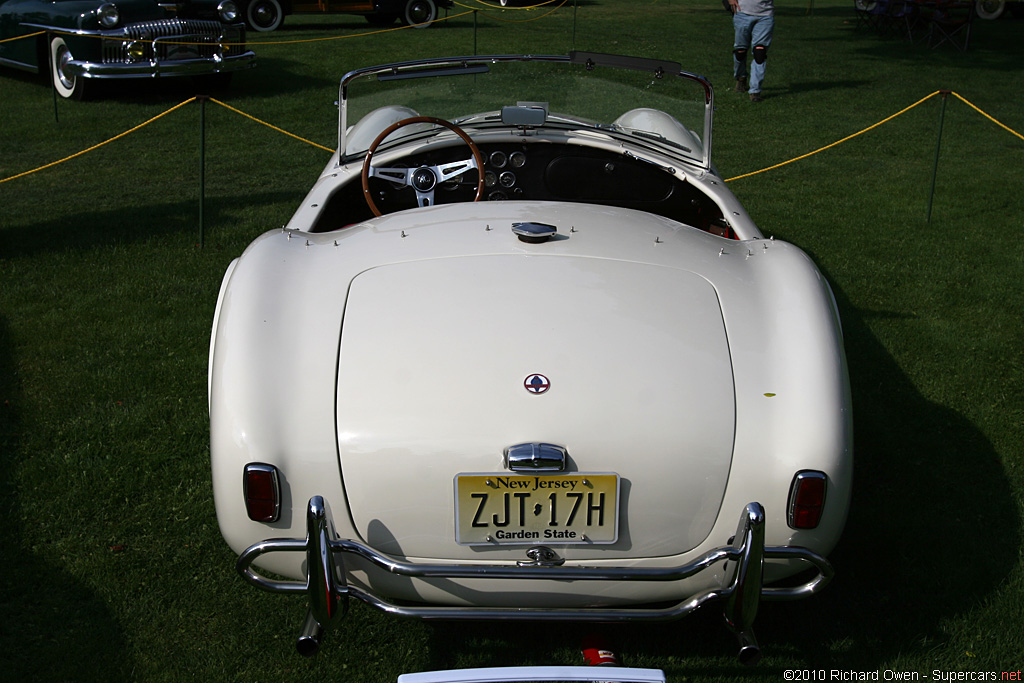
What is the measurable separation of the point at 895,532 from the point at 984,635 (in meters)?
0.58

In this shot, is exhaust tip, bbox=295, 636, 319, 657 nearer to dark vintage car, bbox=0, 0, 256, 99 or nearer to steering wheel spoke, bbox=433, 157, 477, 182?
steering wheel spoke, bbox=433, 157, 477, 182

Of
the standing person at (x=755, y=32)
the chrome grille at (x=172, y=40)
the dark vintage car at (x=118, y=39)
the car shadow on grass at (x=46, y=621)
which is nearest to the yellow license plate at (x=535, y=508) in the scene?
the car shadow on grass at (x=46, y=621)

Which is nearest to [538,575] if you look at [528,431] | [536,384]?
[528,431]

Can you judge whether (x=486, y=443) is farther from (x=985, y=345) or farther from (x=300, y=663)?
(x=985, y=345)

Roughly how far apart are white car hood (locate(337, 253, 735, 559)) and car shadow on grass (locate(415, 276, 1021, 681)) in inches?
17.2

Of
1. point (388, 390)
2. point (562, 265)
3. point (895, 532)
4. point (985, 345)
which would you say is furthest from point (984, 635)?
point (985, 345)

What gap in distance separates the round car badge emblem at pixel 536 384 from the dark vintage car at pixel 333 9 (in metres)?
15.1

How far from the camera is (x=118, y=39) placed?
1017 cm

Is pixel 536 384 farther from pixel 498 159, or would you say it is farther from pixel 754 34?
pixel 754 34

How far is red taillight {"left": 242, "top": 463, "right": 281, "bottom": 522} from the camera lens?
7.32 ft

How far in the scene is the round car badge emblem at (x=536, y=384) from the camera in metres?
2.27

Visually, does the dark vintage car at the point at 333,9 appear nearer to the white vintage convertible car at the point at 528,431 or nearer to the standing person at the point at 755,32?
the standing person at the point at 755,32

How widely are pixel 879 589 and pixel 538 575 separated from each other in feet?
4.51

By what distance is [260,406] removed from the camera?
7.54 ft
